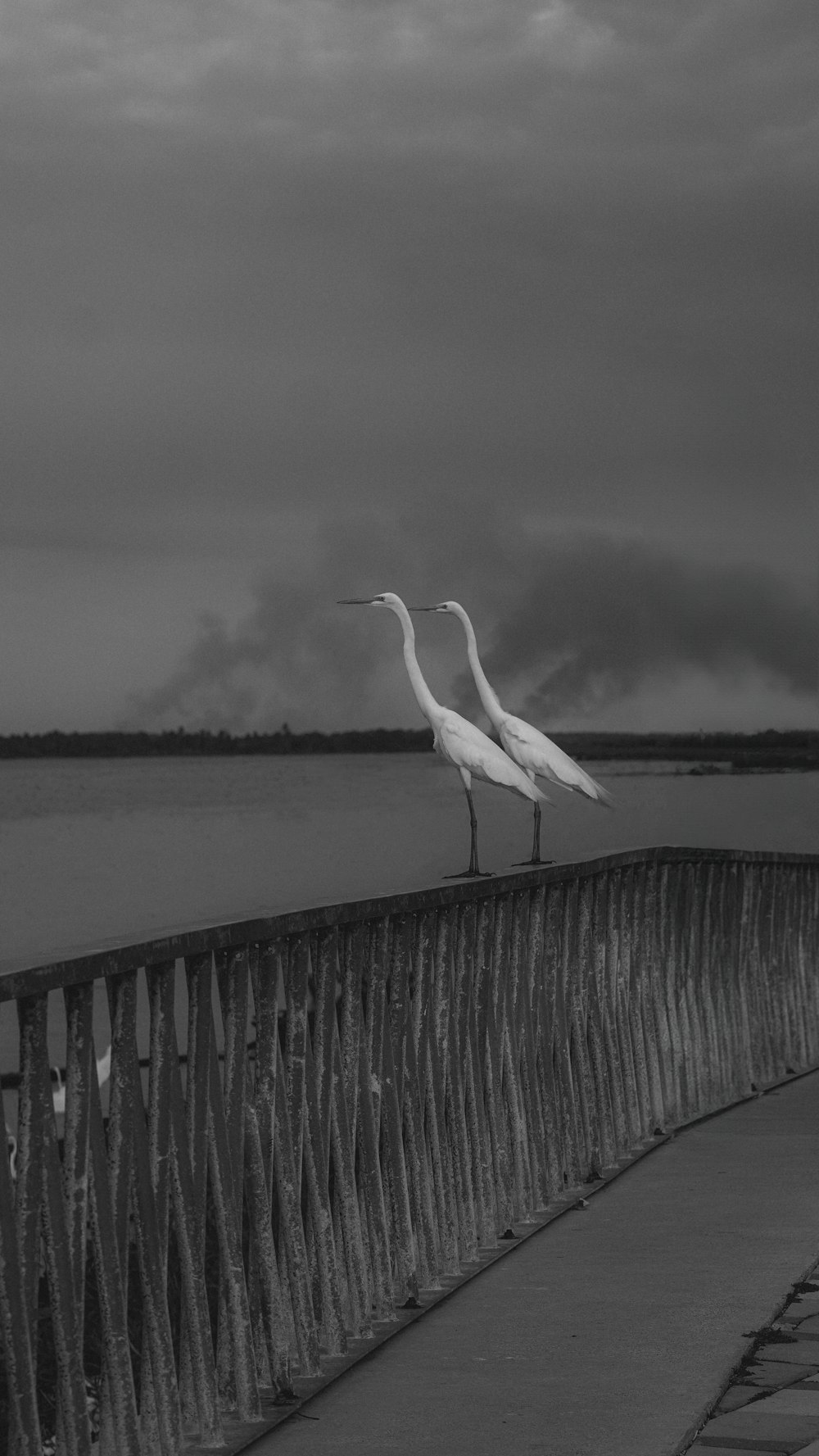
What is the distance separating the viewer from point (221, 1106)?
3715 mm

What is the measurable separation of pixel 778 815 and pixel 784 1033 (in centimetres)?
8998

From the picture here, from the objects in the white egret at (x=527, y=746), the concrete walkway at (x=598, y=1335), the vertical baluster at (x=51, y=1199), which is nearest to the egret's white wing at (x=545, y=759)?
the white egret at (x=527, y=746)

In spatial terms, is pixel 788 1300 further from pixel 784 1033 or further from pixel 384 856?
pixel 384 856

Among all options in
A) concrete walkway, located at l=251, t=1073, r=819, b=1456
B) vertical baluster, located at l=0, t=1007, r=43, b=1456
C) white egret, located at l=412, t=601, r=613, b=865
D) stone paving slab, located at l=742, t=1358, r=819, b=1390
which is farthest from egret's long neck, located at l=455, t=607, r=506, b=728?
vertical baluster, located at l=0, t=1007, r=43, b=1456

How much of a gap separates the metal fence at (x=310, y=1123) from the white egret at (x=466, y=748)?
2399mm

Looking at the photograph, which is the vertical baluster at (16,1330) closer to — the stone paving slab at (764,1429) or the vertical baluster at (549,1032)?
the stone paving slab at (764,1429)

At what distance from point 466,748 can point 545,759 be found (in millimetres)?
635

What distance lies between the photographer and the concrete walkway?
376cm

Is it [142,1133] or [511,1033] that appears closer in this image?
[142,1133]

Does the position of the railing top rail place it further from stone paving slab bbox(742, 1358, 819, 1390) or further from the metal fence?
stone paving slab bbox(742, 1358, 819, 1390)

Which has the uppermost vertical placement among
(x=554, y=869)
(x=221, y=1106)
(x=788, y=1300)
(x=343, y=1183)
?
(x=554, y=869)

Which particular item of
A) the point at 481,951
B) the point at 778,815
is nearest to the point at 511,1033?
the point at 481,951

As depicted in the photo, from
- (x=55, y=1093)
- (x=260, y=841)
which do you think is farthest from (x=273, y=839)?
(x=55, y=1093)

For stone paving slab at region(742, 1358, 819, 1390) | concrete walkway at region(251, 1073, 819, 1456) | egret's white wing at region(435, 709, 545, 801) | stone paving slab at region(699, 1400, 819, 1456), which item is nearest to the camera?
stone paving slab at region(699, 1400, 819, 1456)
